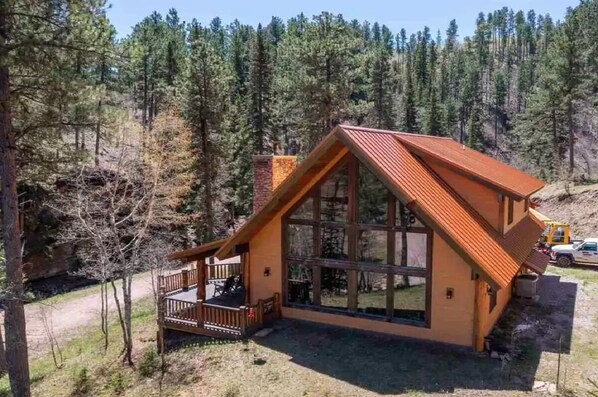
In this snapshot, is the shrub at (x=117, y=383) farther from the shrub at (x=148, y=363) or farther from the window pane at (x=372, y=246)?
the window pane at (x=372, y=246)

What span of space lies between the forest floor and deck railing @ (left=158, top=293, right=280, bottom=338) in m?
0.39

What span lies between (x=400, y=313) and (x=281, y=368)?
12.8 feet

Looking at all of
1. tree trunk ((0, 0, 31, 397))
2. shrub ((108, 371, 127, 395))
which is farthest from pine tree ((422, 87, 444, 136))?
tree trunk ((0, 0, 31, 397))

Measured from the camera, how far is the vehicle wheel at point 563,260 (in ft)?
81.8

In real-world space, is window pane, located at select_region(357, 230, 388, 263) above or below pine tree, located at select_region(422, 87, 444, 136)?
below

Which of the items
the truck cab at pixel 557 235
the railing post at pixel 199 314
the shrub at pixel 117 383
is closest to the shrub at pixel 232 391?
the shrub at pixel 117 383

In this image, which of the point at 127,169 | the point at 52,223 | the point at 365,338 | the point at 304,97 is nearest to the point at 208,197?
the point at 127,169

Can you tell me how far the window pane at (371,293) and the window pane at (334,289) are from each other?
1.56 feet

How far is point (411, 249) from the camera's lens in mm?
13570

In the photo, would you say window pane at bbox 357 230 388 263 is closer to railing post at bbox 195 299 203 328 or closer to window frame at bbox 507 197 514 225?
window frame at bbox 507 197 514 225

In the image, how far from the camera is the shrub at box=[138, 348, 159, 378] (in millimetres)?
13570

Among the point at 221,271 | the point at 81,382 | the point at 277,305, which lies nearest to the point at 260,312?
the point at 277,305

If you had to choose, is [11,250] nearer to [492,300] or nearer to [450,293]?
[450,293]

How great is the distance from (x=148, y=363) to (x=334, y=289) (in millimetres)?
5991
